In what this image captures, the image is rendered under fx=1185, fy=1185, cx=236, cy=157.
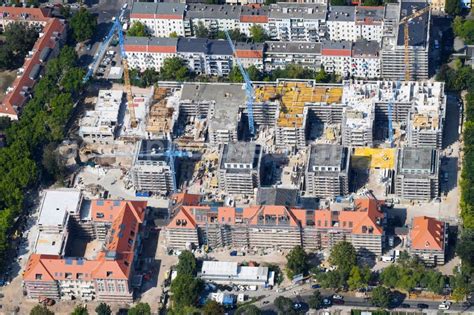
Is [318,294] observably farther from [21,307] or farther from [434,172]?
[21,307]

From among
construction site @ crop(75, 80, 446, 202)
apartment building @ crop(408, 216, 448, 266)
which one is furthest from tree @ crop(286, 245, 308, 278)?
apartment building @ crop(408, 216, 448, 266)

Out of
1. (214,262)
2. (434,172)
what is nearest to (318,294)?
(214,262)

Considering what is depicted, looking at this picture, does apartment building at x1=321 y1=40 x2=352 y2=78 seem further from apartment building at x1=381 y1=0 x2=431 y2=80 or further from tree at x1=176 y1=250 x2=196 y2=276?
tree at x1=176 y1=250 x2=196 y2=276

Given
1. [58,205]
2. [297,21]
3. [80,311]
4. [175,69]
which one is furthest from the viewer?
[297,21]

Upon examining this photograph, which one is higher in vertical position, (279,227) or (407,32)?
(407,32)

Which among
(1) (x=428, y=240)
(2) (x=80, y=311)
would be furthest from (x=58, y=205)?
(1) (x=428, y=240)

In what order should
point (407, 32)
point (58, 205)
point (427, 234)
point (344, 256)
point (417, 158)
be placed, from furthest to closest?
point (407, 32) < point (58, 205) < point (417, 158) < point (344, 256) < point (427, 234)

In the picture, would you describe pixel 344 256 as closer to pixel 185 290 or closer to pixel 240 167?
pixel 185 290

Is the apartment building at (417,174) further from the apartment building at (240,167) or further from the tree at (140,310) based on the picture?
the tree at (140,310)
